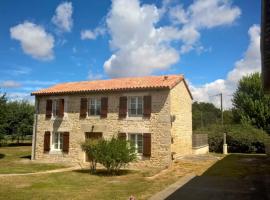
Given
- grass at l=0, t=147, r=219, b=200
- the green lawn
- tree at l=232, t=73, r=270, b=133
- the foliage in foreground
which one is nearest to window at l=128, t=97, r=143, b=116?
the foliage in foreground

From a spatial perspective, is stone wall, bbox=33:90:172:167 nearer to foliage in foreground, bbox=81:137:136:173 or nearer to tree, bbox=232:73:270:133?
foliage in foreground, bbox=81:137:136:173

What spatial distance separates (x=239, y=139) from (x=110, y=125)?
46.7ft

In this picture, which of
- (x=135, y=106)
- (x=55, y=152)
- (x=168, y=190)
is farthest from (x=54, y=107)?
(x=168, y=190)

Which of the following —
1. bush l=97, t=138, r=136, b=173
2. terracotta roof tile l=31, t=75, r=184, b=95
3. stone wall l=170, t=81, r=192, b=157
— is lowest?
bush l=97, t=138, r=136, b=173

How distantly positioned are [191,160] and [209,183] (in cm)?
712

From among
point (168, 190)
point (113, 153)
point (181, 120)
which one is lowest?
point (168, 190)

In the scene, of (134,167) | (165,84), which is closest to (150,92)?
(165,84)

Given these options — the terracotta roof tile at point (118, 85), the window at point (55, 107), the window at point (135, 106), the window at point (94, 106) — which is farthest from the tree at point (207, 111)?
the window at point (135, 106)

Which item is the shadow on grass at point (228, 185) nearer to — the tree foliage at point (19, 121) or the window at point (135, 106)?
the window at point (135, 106)

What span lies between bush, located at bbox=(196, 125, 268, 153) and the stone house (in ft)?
22.8

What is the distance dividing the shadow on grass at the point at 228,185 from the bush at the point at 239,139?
40.8ft

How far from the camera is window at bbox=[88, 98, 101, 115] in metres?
20.5

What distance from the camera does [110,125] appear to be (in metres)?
19.8

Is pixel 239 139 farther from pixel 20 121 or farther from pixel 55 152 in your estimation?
pixel 20 121
